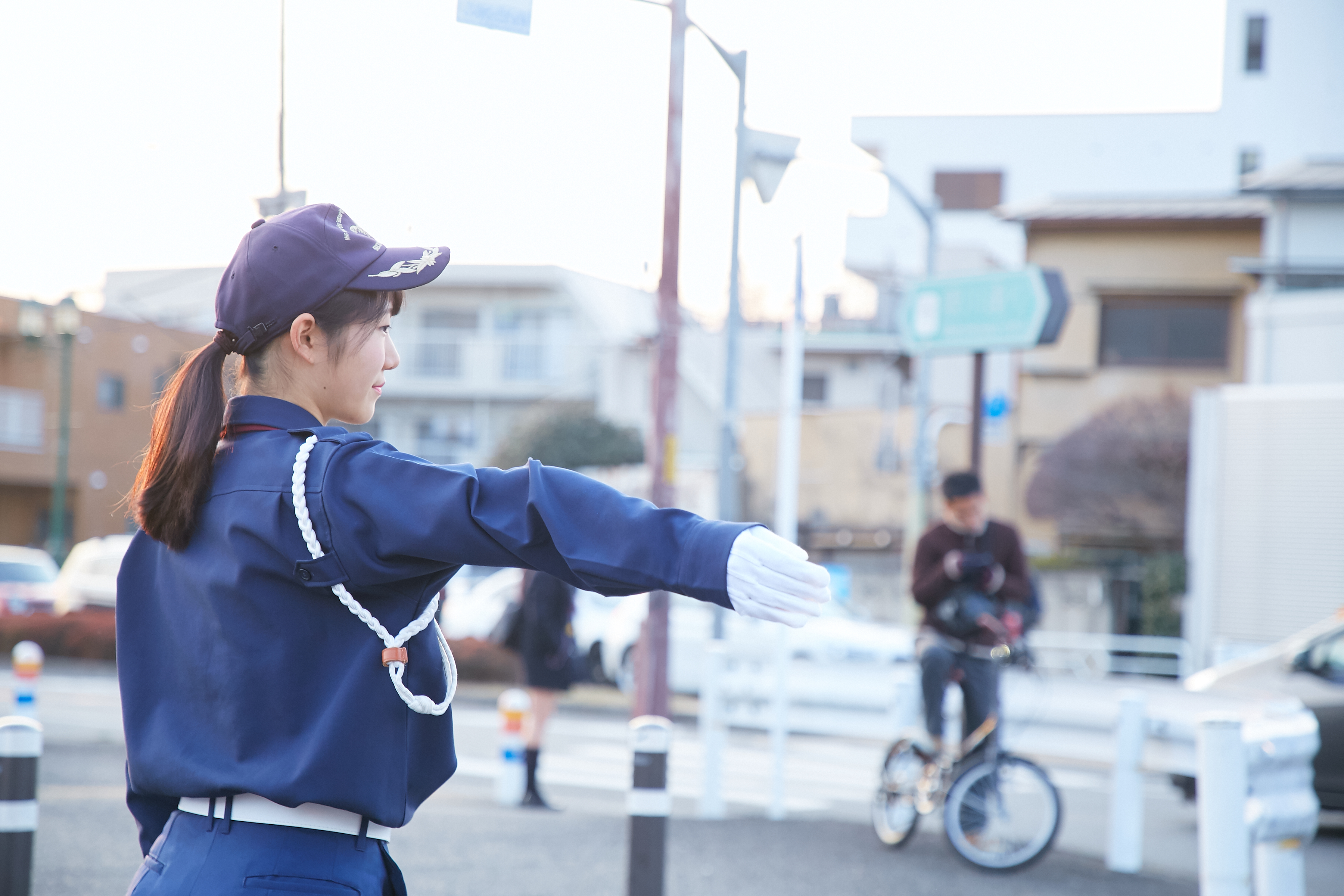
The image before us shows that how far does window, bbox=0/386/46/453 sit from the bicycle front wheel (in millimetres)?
33606

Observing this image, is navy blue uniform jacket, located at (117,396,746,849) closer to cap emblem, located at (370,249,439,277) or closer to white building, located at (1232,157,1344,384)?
cap emblem, located at (370,249,439,277)

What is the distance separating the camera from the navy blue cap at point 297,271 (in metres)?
1.62

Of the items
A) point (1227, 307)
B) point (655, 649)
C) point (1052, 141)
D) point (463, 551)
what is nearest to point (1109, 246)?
point (1227, 307)

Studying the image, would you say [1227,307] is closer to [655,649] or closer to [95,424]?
[655,649]

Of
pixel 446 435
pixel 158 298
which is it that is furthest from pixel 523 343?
pixel 158 298

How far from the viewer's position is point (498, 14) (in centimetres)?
489

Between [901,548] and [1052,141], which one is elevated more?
[1052,141]

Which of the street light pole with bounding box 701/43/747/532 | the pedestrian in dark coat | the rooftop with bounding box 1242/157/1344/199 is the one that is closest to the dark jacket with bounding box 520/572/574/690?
the pedestrian in dark coat

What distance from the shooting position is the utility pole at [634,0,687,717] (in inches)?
356

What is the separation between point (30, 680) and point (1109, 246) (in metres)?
22.0

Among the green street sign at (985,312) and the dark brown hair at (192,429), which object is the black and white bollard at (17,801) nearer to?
the dark brown hair at (192,429)

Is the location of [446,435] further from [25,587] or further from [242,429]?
[242,429]

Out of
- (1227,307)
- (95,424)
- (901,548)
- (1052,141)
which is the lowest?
(901,548)

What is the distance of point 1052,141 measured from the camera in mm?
37000
